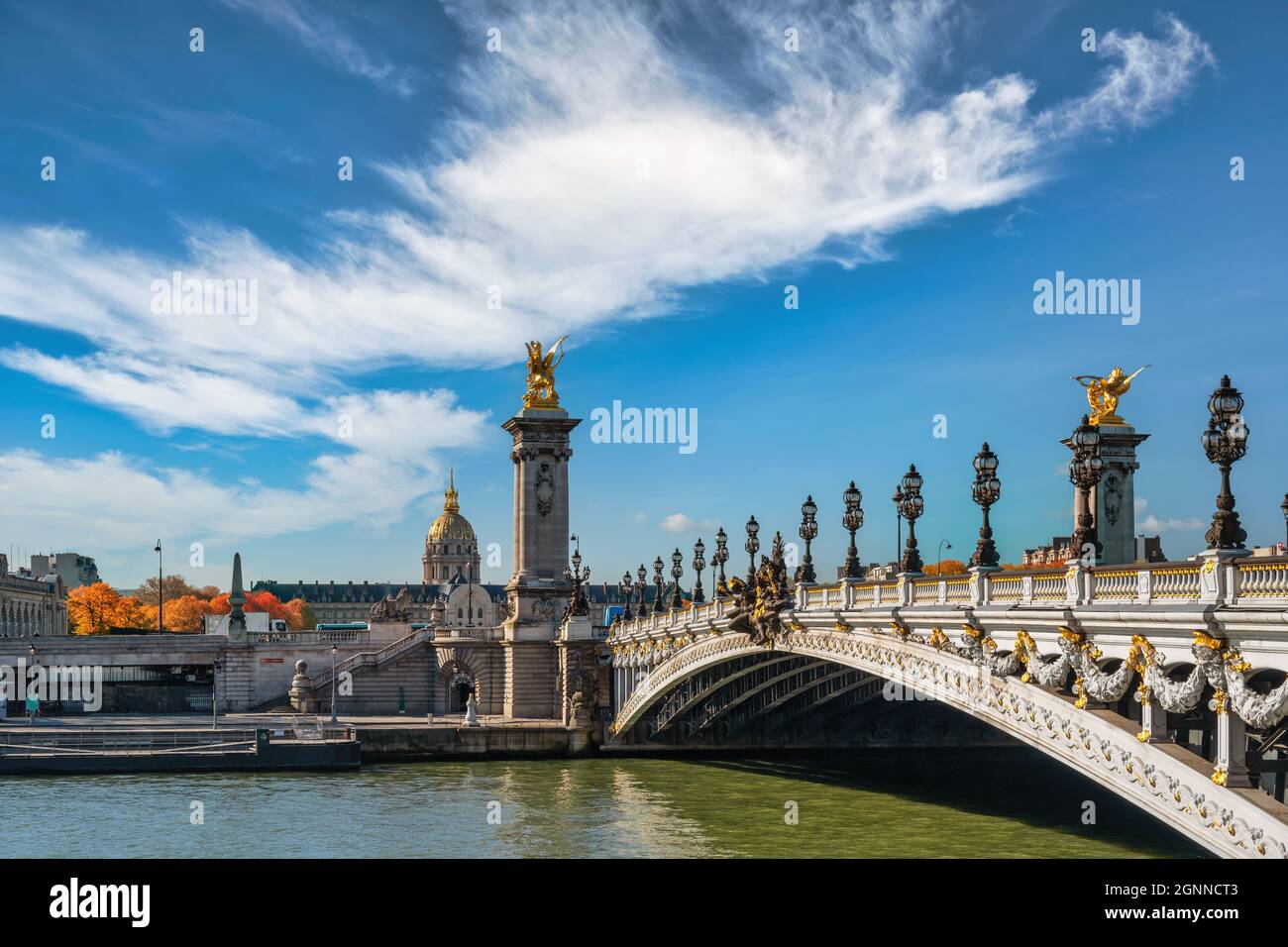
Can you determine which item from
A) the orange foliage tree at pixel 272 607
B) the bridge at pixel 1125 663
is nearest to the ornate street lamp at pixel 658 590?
the bridge at pixel 1125 663

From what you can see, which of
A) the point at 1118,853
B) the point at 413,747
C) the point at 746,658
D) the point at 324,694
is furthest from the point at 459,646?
the point at 1118,853

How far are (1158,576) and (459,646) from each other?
59.1 m

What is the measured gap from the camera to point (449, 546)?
198 m

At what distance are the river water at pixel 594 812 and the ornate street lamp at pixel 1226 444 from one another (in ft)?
55.5

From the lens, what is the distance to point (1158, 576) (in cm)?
1975

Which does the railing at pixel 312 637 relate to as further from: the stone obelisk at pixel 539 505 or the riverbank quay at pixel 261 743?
the riverbank quay at pixel 261 743

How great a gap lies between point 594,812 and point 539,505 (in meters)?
35.4

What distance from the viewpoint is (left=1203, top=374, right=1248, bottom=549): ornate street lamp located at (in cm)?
1797

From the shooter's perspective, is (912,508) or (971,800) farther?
(971,800)

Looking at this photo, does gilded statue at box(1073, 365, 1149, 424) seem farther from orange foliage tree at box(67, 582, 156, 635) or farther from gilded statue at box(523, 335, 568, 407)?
orange foliage tree at box(67, 582, 156, 635)

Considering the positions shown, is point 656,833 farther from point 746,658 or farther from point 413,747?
point 413,747

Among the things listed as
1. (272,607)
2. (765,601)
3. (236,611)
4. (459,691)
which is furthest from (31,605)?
(765,601)

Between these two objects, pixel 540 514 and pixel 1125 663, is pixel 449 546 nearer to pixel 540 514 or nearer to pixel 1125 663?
pixel 540 514

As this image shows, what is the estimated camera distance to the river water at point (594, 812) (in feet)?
122
